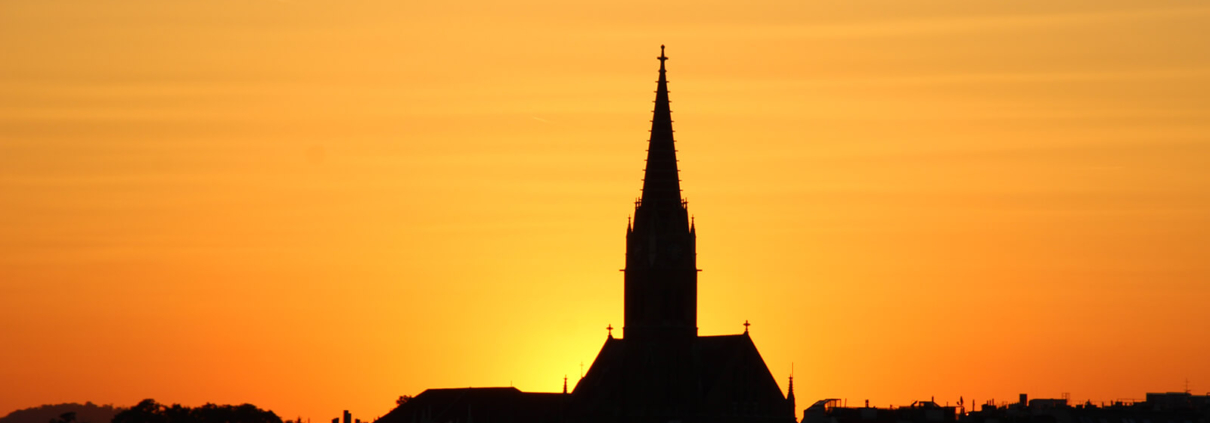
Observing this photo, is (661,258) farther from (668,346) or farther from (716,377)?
(716,377)

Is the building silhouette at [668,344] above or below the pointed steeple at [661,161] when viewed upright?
below

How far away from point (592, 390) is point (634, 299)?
34.6 feet

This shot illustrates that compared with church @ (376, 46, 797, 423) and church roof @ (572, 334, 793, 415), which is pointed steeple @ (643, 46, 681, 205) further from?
church roof @ (572, 334, 793, 415)

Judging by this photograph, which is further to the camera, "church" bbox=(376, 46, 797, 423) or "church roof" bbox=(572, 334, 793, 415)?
"church roof" bbox=(572, 334, 793, 415)

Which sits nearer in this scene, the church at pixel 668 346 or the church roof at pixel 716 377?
the church at pixel 668 346

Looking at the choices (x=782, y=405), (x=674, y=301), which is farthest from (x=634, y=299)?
(x=782, y=405)

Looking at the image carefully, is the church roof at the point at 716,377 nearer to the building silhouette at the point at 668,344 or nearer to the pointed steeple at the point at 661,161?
the building silhouette at the point at 668,344

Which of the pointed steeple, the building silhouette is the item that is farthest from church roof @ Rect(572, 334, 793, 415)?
the pointed steeple

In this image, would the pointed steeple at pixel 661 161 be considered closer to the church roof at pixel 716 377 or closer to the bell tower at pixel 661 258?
the bell tower at pixel 661 258

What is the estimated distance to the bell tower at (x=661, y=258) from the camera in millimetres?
176125

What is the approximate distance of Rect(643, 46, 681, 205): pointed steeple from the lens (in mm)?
177750

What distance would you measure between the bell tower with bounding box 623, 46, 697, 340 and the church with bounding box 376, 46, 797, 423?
0.07 metres

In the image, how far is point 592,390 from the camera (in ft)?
605

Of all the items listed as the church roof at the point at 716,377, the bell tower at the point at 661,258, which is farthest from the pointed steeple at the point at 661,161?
the church roof at the point at 716,377
